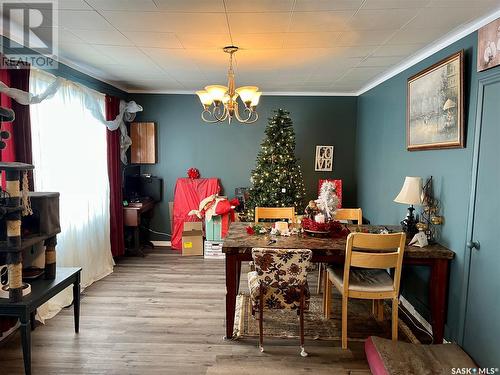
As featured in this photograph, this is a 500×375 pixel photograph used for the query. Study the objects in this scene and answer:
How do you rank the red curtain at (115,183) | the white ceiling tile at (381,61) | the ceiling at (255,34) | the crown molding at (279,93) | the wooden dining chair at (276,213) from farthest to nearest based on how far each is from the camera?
the crown molding at (279,93) → the red curtain at (115,183) → the wooden dining chair at (276,213) → the white ceiling tile at (381,61) → the ceiling at (255,34)

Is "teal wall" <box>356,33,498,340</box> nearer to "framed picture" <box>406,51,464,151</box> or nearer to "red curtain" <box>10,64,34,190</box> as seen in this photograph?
"framed picture" <box>406,51,464,151</box>

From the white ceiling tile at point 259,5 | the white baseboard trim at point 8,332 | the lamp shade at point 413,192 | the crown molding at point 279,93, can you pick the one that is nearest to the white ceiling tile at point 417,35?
the white ceiling tile at point 259,5

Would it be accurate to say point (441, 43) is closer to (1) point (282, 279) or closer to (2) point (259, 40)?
(2) point (259, 40)

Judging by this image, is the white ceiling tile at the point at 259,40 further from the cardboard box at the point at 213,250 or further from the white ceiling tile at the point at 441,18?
the cardboard box at the point at 213,250

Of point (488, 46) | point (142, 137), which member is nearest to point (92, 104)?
point (142, 137)

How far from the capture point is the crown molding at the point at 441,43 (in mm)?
2269

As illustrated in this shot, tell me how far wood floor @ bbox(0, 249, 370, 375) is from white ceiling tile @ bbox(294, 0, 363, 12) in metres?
2.53

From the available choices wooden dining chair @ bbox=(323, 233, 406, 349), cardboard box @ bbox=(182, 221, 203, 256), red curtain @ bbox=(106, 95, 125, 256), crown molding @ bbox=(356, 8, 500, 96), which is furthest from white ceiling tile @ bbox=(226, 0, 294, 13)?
cardboard box @ bbox=(182, 221, 203, 256)

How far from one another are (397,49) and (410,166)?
3.84 feet

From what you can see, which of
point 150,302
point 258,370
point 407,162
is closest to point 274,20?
point 407,162

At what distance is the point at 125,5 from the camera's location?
2109 millimetres

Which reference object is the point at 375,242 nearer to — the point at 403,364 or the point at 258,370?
the point at 403,364

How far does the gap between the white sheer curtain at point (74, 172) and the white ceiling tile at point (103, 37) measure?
2.04 ft

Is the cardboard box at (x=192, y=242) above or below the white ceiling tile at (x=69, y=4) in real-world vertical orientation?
below
